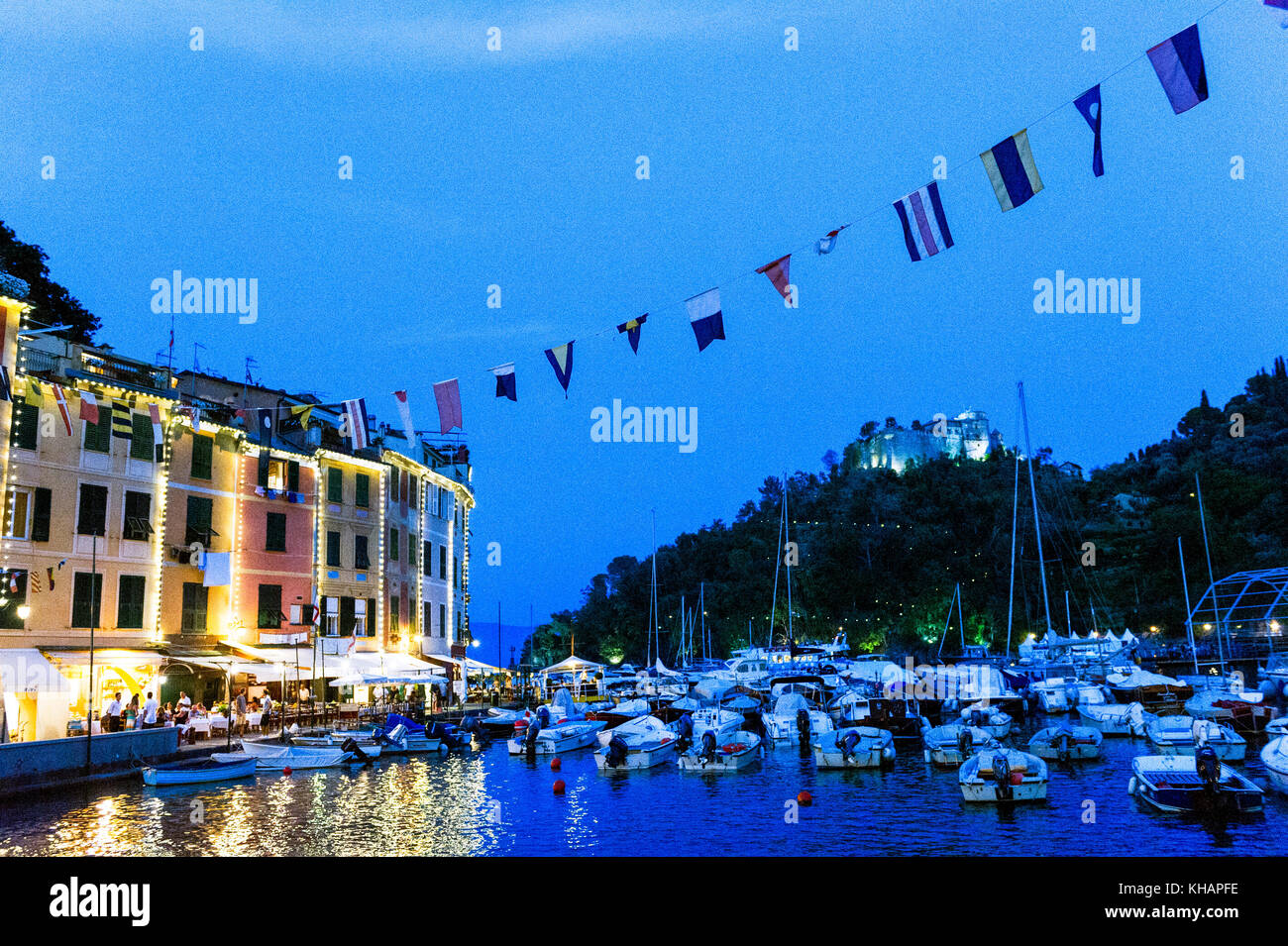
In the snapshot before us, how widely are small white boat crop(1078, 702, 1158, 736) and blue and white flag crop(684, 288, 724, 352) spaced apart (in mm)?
30799

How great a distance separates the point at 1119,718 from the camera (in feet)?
136

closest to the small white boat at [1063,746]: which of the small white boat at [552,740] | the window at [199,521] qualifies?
the small white boat at [552,740]

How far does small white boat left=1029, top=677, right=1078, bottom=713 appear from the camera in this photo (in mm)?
49844

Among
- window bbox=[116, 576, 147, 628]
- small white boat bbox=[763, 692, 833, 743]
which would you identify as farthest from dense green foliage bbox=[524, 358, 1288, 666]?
window bbox=[116, 576, 147, 628]

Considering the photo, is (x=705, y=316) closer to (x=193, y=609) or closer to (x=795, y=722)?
(x=193, y=609)

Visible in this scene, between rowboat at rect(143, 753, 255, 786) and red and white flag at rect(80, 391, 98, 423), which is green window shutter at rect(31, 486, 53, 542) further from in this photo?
rowboat at rect(143, 753, 255, 786)

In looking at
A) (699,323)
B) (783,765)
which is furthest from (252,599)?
(699,323)

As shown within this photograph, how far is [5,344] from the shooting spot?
1202 inches

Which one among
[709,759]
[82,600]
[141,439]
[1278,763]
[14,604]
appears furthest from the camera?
[141,439]

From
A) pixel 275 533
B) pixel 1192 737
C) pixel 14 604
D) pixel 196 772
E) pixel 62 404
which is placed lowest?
pixel 1192 737

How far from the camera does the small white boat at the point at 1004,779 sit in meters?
22.8

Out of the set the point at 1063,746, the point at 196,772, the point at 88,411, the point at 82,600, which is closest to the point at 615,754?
the point at 196,772

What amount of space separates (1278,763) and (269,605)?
34.6 m
